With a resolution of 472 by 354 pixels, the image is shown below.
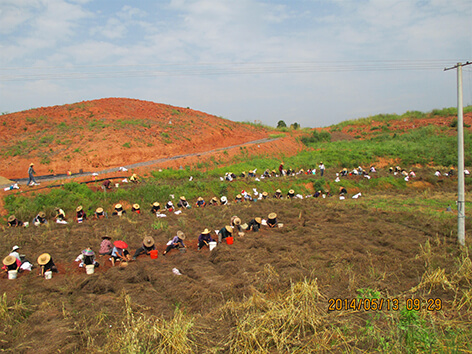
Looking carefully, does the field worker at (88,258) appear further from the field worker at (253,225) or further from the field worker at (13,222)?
the field worker at (13,222)

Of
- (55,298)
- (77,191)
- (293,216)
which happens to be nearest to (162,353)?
(55,298)

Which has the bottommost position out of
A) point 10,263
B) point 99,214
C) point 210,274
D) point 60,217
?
point 210,274

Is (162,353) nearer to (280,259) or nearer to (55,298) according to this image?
(55,298)

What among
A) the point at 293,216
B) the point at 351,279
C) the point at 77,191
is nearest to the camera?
the point at 351,279

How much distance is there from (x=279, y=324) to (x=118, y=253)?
19.3 ft

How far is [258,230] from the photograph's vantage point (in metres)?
12.2

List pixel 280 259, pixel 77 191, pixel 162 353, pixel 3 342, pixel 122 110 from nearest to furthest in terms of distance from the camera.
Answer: pixel 162 353 → pixel 3 342 → pixel 280 259 → pixel 77 191 → pixel 122 110

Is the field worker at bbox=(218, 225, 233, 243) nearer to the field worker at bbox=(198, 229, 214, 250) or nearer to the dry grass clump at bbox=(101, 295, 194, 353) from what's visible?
the field worker at bbox=(198, 229, 214, 250)

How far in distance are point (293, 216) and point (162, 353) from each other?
10.7 m

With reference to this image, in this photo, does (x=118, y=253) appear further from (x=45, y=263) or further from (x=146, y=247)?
(x=45, y=263)

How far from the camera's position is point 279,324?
4.95 m

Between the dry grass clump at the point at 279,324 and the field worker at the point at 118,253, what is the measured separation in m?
4.64
